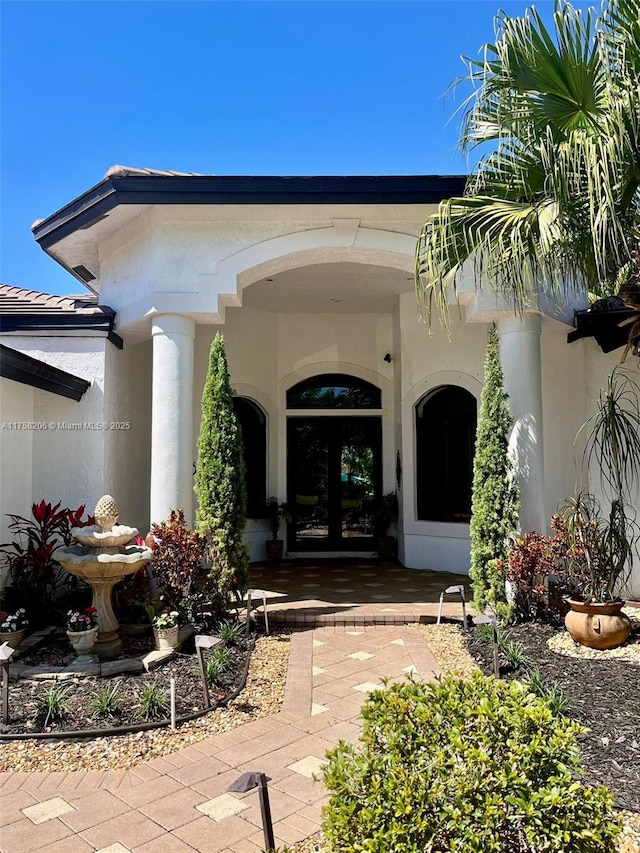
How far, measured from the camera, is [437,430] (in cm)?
1158

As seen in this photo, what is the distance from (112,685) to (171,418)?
11.5ft

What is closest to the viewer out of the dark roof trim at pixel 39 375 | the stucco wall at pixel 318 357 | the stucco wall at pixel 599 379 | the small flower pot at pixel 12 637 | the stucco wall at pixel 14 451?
the small flower pot at pixel 12 637

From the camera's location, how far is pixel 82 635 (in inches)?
232

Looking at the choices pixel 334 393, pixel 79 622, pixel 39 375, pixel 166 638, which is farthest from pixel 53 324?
pixel 334 393

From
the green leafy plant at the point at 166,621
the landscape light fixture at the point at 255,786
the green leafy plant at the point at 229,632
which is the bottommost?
the green leafy plant at the point at 229,632

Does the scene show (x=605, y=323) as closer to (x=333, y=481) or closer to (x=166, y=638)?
(x=333, y=481)

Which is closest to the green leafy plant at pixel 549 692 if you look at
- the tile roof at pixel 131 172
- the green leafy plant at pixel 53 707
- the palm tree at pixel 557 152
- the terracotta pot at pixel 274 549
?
the palm tree at pixel 557 152

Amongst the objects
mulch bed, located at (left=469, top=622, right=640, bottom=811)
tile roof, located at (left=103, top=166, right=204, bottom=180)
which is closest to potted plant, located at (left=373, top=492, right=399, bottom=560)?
mulch bed, located at (left=469, top=622, right=640, bottom=811)

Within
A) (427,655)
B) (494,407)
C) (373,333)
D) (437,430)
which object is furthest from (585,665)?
(373,333)

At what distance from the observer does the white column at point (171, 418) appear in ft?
25.1

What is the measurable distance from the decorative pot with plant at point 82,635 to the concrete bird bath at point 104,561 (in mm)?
181

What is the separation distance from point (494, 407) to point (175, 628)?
4.78 m

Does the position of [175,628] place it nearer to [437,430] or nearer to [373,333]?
[437,430]

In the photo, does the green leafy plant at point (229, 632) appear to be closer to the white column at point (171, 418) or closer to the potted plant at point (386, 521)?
the white column at point (171, 418)
